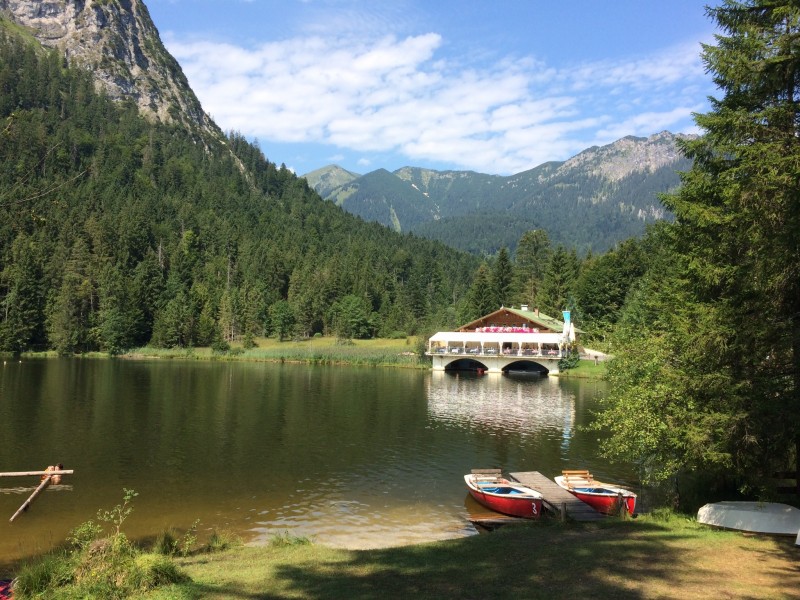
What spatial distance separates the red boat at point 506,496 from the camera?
57.7ft

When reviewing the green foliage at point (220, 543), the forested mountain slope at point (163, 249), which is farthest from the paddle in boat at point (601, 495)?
the forested mountain slope at point (163, 249)

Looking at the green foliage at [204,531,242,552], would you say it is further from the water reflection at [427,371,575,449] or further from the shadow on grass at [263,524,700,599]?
the water reflection at [427,371,575,449]

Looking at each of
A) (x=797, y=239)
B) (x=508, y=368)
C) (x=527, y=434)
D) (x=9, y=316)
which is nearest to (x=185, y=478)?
(x=527, y=434)

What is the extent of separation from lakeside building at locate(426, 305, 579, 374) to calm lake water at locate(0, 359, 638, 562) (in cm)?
1832

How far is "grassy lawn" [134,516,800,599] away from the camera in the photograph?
28.5ft

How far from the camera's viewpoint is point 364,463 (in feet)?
82.8

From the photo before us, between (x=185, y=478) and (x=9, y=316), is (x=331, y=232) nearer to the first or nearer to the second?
(x=9, y=316)

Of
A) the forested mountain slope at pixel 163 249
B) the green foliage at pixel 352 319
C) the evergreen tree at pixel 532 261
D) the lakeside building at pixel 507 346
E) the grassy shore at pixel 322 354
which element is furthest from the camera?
the evergreen tree at pixel 532 261

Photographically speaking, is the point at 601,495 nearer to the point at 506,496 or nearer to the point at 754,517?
the point at 506,496

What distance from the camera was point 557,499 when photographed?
60.6 ft

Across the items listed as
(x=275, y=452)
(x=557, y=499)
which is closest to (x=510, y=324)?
(x=275, y=452)

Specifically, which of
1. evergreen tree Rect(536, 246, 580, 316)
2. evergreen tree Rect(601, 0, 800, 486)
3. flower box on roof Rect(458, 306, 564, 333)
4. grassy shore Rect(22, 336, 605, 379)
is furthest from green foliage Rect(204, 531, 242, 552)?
evergreen tree Rect(536, 246, 580, 316)

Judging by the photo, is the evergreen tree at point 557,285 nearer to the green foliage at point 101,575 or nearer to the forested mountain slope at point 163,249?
the forested mountain slope at point 163,249

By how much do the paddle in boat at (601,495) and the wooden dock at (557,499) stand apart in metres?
0.21
